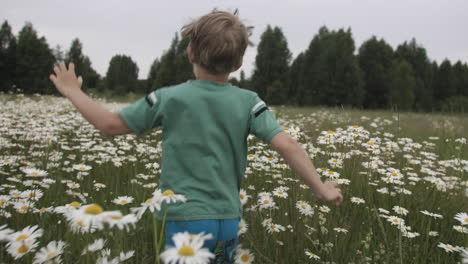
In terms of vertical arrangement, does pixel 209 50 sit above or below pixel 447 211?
above

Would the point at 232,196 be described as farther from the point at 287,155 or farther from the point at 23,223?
the point at 23,223

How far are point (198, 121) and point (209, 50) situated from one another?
32cm

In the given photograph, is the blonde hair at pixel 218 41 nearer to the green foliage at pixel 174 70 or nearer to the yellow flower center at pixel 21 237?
the yellow flower center at pixel 21 237

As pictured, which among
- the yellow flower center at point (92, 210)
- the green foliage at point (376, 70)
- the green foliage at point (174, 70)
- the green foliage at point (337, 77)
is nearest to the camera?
the yellow flower center at point (92, 210)

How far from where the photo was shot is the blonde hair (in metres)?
1.60

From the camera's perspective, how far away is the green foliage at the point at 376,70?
40719mm

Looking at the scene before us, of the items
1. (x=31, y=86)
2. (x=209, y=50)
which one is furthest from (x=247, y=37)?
(x=31, y=86)

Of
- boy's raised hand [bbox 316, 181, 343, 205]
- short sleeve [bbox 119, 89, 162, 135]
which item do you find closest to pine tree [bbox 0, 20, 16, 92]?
short sleeve [bbox 119, 89, 162, 135]

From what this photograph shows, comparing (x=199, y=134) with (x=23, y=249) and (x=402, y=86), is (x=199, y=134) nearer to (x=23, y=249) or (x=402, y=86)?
(x=23, y=249)

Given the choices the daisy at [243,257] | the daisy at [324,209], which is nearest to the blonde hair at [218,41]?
the daisy at [243,257]

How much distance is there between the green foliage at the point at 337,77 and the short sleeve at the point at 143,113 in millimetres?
33400

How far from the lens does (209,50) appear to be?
1599 mm

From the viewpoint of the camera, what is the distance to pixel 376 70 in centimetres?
4103

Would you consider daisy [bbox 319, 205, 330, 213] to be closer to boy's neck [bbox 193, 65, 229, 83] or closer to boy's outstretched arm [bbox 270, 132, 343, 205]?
boy's outstretched arm [bbox 270, 132, 343, 205]
